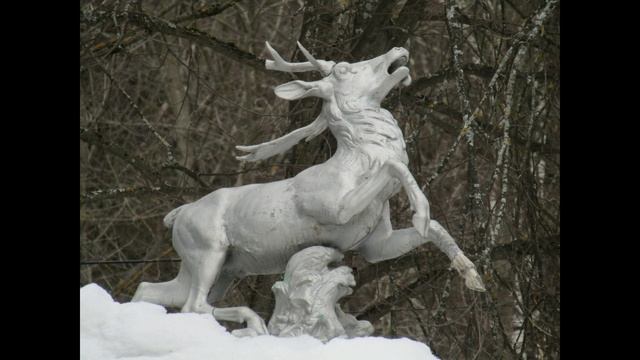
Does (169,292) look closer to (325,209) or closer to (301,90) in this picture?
(325,209)

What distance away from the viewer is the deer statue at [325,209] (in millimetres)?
4250

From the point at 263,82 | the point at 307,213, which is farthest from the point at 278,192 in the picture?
the point at 263,82

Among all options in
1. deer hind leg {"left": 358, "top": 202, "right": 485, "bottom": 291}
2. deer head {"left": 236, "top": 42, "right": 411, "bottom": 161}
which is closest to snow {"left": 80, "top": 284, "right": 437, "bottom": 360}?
deer hind leg {"left": 358, "top": 202, "right": 485, "bottom": 291}

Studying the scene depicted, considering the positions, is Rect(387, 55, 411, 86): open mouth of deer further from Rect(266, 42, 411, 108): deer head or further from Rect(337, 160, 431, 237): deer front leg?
Rect(337, 160, 431, 237): deer front leg

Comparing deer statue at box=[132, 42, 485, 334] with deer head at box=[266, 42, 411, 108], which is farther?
deer head at box=[266, 42, 411, 108]

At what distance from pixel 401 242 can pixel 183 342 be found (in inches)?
31.4

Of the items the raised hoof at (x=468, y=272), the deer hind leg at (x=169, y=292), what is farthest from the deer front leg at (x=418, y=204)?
the deer hind leg at (x=169, y=292)

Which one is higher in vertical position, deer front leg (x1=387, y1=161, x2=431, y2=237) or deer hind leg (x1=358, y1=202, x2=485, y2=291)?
deer front leg (x1=387, y1=161, x2=431, y2=237)

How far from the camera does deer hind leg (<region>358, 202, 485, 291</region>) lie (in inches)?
168

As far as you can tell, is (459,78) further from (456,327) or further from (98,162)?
(98,162)

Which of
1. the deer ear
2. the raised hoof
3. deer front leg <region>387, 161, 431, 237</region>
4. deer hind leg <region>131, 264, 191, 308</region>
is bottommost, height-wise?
deer hind leg <region>131, 264, 191, 308</region>

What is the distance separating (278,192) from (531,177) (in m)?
2.31

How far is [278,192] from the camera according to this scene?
439 cm

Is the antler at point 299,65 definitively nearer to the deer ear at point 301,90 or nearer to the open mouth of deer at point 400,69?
the deer ear at point 301,90
